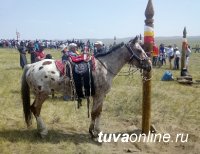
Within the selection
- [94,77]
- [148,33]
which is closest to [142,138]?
[94,77]

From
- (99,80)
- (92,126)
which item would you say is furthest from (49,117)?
(99,80)

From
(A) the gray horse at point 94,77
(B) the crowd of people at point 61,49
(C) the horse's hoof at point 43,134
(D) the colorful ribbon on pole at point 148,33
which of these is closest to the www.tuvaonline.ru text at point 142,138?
(A) the gray horse at point 94,77

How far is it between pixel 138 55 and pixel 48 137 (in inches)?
124

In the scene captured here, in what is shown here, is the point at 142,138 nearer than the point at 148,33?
No

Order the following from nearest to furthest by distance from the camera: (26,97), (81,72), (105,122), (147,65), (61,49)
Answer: (81,72)
(147,65)
(26,97)
(105,122)
(61,49)

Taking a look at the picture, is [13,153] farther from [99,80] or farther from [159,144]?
[159,144]

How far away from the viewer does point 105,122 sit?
9.70m

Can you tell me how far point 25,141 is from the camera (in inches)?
307

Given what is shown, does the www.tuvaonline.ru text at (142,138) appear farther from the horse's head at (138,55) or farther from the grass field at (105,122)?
the horse's head at (138,55)

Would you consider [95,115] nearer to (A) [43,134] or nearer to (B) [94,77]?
(B) [94,77]

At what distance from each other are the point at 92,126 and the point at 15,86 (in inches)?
336

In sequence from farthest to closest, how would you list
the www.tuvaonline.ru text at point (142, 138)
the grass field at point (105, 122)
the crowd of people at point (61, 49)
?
1. the crowd of people at point (61, 49)
2. the www.tuvaonline.ru text at point (142, 138)
3. the grass field at point (105, 122)

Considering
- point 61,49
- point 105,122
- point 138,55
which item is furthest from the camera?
point 61,49

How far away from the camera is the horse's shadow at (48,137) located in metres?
7.98
